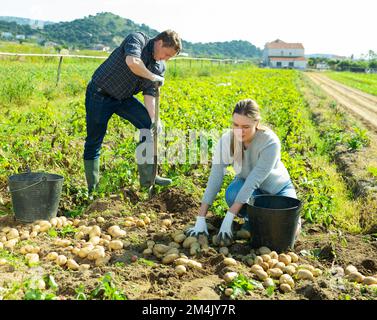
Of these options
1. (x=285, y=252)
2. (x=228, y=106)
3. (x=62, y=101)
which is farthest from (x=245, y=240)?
(x=62, y=101)

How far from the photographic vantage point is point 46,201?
4012 millimetres

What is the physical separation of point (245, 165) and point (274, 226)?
1.89ft

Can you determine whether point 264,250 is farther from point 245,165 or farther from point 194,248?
point 245,165

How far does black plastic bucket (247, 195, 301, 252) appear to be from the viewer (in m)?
3.41

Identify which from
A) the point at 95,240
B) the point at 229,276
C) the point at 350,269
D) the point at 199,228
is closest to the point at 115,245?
the point at 95,240

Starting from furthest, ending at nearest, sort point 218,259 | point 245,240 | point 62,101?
1. point 62,101
2. point 245,240
3. point 218,259

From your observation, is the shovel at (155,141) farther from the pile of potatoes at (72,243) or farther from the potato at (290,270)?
the potato at (290,270)

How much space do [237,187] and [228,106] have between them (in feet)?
16.6

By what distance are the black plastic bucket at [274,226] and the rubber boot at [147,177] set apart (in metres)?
1.39

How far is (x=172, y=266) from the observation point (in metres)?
3.28

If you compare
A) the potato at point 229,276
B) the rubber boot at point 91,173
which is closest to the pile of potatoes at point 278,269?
the potato at point 229,276

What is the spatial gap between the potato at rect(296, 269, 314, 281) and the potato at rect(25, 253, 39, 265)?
1763mm
